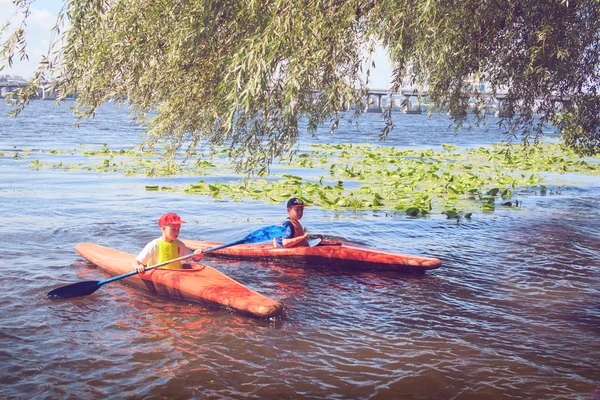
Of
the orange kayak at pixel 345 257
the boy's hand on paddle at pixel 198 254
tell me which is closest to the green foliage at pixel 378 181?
the boy's hand on paddle at pixel 198 254

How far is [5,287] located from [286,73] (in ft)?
15.5

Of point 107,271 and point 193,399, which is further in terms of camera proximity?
point 107,271

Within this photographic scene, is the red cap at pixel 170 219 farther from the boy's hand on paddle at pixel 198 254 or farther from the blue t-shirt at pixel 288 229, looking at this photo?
the blue t-shirt at pixel 288 229

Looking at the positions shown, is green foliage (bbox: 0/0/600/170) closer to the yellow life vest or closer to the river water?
the yellow life vest

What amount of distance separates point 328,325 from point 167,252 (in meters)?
2.40

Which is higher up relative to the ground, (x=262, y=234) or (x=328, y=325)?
(x=262, y=234)

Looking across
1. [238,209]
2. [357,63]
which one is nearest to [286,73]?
[357,63]

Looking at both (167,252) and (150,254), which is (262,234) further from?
(150,254)

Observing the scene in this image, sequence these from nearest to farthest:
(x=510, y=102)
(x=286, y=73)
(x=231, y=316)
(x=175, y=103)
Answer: (x=286, y=73) → (x=231, y=316) → (x=175, y=103) → (x=510, y=102)

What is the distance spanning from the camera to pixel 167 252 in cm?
829

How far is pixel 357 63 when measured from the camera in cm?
700

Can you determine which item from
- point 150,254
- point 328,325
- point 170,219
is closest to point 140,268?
point 150,254

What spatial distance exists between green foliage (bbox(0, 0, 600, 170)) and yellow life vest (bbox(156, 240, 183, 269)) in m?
1.30

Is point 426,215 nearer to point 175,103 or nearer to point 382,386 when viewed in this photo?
point 175,103
